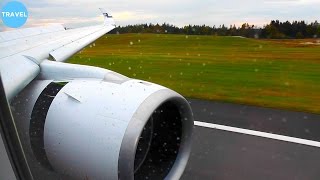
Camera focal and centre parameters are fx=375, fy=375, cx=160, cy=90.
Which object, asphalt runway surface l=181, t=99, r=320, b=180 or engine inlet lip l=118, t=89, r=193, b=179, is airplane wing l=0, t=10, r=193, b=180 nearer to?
engine inlet lip l=118, t=89, r=193, b=179

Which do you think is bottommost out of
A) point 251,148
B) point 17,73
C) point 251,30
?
point 251,148

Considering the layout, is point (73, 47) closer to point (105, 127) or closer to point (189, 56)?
point (189, 56)

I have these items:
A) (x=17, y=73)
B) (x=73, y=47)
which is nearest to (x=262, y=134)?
(x=73, y=47)

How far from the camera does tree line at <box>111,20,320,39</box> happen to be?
2.39m

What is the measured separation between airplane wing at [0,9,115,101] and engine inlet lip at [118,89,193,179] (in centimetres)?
72

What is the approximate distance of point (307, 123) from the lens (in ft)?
18.0

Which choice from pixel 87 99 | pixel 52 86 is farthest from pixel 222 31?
pixel 52 86

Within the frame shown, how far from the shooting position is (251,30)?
2.51 m

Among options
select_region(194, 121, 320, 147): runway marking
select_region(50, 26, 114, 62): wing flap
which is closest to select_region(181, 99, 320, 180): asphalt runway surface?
select_region(194, 121, 320, 147): runway marking

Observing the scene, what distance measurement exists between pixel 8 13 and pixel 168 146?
1.44 m

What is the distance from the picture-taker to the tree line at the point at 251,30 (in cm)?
239

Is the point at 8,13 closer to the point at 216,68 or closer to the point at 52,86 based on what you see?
the point at 52,86

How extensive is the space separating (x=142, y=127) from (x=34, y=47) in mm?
1587

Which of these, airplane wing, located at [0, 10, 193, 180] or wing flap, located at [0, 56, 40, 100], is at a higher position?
wing flap, located at [0, 56, 40, 100]
